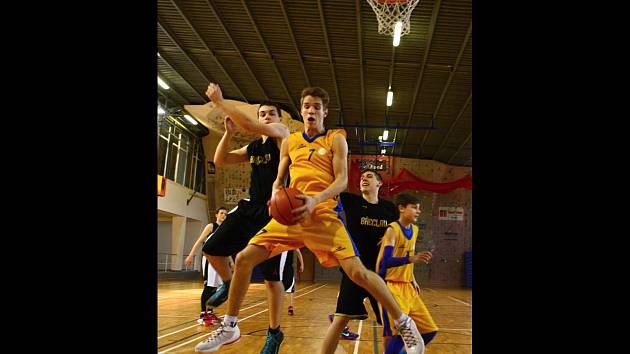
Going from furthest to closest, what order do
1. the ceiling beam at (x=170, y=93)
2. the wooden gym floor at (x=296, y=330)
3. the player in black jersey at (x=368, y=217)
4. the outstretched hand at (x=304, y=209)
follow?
the ceiling beam at (x=170, y=93)
the wooden gym floor at (x=296, y=330)
the player in black jersey at (x=368, y=217)
the outstretched hand at (x=304, y=209)

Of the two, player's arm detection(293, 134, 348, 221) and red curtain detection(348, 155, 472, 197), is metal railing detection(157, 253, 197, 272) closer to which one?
red curtain detection(348, 155, 472, 197)

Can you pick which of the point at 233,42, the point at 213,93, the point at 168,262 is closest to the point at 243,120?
the point at 213,93

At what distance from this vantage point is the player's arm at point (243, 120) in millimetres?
2789

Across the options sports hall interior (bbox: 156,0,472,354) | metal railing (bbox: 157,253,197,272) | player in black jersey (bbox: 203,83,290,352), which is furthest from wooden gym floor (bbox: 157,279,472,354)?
metal railing (bbox: 157,253,197,272)

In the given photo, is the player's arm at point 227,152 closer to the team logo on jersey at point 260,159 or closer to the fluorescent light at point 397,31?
the team logo on jersey at point 260,159

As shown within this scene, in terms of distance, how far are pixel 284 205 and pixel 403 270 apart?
1.03 metres

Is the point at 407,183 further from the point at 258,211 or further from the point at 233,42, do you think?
the point at 233,42

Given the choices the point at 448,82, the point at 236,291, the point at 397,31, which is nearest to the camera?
the point at 236,291

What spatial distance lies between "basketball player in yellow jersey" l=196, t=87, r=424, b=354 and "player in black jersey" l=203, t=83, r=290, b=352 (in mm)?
162

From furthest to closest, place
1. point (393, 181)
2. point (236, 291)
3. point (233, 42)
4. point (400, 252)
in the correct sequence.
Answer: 1. point (233, 42)
2. point (393, 181)
3. point (400, 252)
4. point (236, 291)

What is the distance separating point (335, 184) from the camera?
288 cm

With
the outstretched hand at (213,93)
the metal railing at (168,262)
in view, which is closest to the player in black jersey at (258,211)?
the outstretched hand at (213,93)

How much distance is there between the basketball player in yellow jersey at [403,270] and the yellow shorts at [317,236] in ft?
1.50

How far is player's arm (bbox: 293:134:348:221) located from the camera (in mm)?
2729
